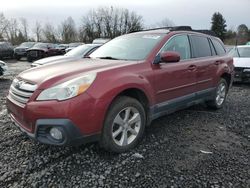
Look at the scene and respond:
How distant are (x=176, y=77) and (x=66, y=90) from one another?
1.98 meters

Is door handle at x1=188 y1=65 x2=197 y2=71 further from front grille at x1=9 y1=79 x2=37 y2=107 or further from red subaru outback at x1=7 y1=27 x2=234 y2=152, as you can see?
front grille at x1=9 y1=79 x2=37 y2=107

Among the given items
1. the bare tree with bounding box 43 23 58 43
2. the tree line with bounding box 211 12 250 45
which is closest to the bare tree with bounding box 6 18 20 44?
the bare tree with bounding box 43 23 58 43

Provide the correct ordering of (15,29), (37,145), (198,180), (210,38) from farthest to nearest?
(15,29) → (210,38) → (37,145) → (198,180)

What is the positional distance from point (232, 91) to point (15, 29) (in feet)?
196

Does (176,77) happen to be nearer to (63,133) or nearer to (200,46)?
(200,46)

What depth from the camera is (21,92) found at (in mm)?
3375

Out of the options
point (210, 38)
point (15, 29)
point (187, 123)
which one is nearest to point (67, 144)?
point (187, 123)

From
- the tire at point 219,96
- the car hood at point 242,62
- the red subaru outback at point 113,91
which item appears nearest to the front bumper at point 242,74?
the car hood at point 242,62

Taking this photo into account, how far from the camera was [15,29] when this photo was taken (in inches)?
2341

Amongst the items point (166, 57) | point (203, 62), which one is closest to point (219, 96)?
point (203, 62)

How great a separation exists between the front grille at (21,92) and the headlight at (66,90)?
203 millimetres

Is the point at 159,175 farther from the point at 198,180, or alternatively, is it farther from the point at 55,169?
the point at 55,169

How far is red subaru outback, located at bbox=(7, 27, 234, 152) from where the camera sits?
306 cm

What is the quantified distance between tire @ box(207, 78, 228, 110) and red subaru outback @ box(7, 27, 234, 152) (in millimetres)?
797
